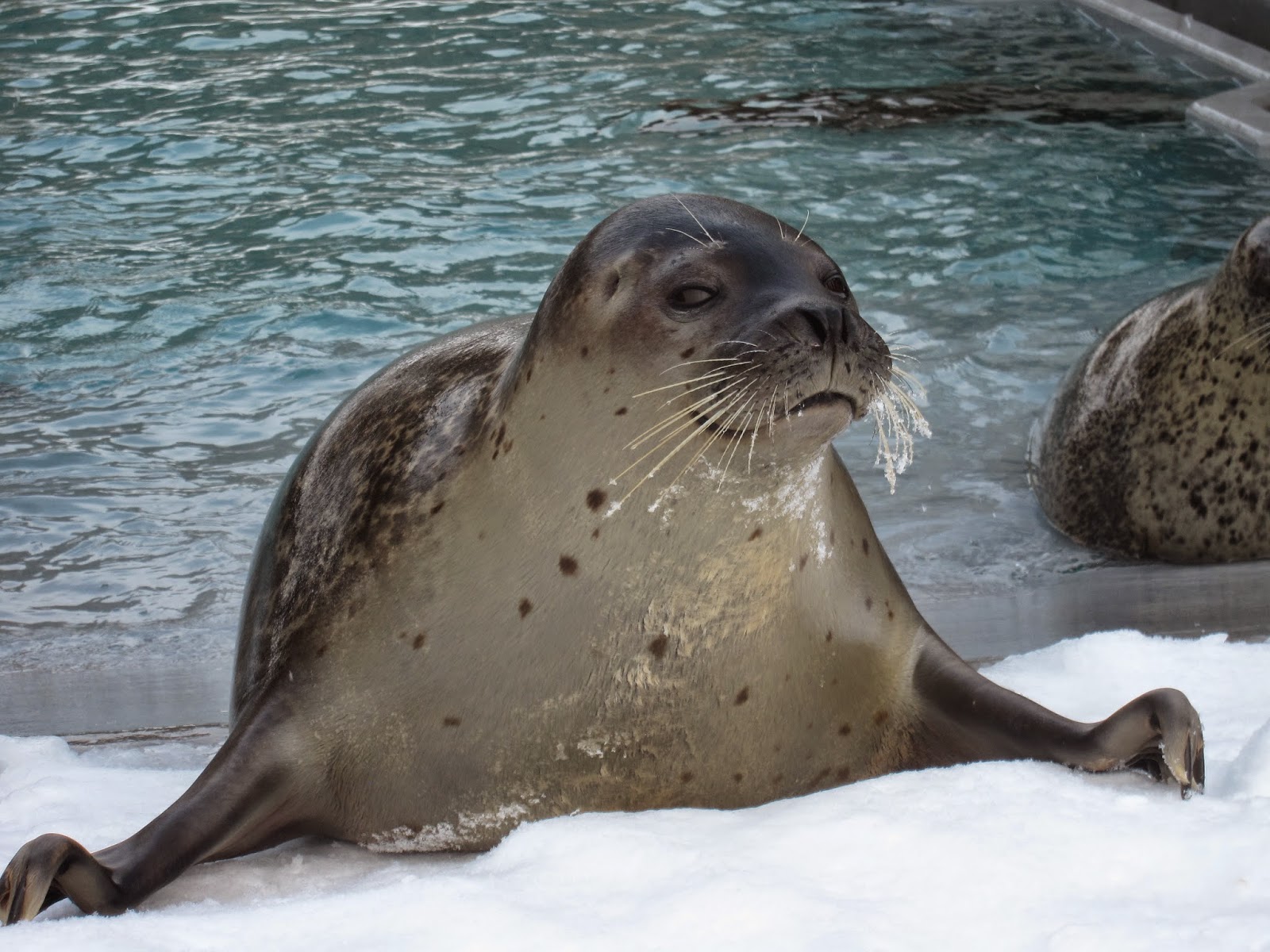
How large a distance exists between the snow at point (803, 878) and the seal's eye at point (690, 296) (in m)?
0.78

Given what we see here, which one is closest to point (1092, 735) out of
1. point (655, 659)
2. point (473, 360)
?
point (655, 659)

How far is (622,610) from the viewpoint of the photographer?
2594mm

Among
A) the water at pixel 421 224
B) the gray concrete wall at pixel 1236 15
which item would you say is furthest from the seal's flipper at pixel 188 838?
the gray concrete wall at pixel 1236 15

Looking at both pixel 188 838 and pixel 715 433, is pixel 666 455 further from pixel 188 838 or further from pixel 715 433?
pixel 188 838

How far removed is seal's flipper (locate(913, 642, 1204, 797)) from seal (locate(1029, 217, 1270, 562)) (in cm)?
283

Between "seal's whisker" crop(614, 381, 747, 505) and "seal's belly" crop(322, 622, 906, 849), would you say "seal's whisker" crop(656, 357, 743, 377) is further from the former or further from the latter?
"seal's belly" crop(322, 622, 906, 849)

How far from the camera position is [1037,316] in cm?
765

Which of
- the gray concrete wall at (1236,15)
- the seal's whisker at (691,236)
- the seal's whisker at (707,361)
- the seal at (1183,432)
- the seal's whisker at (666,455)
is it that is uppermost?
the seal's whisker at (691,236)

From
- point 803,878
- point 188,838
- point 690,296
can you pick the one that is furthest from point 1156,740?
point 188,838

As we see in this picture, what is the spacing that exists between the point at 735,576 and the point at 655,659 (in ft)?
0.58

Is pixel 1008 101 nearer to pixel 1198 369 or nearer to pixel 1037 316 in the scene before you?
pixel 1037 316

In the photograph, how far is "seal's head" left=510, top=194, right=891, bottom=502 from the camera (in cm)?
246

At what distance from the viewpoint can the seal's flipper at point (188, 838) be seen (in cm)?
229

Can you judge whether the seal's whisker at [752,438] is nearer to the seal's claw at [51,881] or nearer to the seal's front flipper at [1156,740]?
the seal's front flipper at [1156,740]
